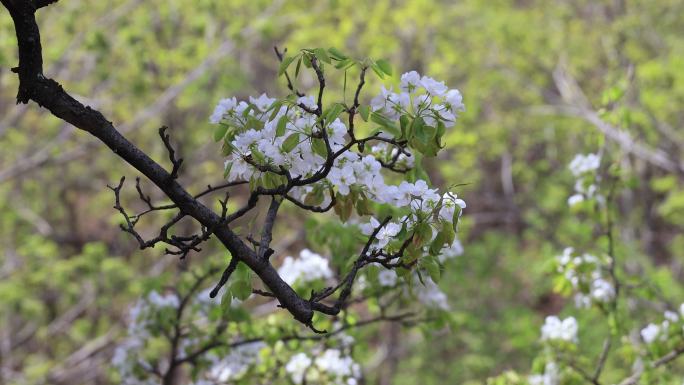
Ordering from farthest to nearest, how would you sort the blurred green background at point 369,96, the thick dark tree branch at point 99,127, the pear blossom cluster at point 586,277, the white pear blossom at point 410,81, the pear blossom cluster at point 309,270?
1. the blurred green background at point 369,96
2. the pear blossom cluster at point 586,277
3. the pear blossom cluster at point 309,270
4. the white pear blossom at point 410,81
5. the thick dark tree branch at point 99,127

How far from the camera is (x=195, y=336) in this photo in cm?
278

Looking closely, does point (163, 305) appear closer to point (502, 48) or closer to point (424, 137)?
point (424, 137)

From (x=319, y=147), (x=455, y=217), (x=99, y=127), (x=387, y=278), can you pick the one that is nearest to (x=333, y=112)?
(x=319, y=147)

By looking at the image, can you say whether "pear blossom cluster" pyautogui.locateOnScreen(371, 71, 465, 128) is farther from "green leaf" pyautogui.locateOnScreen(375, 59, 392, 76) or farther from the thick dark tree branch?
the thick dark tree branch

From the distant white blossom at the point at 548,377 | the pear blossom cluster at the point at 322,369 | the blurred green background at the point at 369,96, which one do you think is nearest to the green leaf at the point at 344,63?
the pear blossom cluster at the point at 322,369

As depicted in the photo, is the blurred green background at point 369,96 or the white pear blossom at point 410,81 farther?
the blurred green background at point 369,96

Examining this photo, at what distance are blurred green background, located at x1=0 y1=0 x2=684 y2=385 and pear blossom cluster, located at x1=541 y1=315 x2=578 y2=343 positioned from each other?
2.19m

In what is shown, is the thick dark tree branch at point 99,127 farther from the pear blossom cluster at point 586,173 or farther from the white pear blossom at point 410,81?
the pear blossom cluster at point 586,173

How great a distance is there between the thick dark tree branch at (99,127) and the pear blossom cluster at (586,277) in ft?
5.88

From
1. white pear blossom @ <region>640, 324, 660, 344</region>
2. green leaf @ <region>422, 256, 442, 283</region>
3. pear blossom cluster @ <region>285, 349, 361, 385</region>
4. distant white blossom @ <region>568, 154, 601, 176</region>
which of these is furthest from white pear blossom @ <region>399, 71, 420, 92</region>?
white pear blossom @ <region>640, 324, 660, 344</region>

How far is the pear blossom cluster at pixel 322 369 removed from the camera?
264cm

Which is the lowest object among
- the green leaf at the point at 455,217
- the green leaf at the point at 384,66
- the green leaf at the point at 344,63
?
the green leaf at the point at 455,217

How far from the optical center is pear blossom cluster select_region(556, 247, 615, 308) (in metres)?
2.85

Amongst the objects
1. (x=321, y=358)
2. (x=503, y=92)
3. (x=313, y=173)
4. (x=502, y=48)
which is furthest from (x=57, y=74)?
(x=503, y=92)
